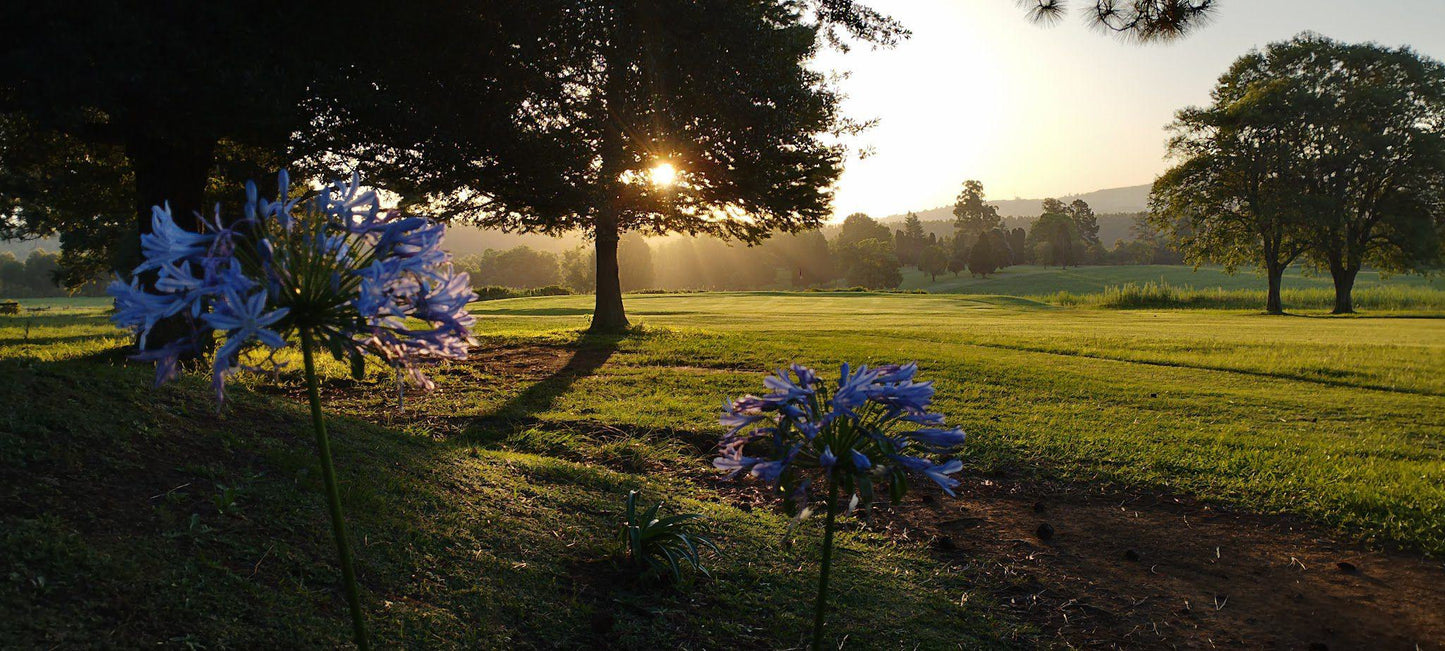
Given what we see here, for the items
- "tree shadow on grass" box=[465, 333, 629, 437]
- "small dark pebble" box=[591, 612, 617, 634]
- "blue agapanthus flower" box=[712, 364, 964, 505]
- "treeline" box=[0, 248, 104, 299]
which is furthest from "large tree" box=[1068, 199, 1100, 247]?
"treeline" box=[0, 248, 104, 299]

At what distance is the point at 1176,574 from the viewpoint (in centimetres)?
489

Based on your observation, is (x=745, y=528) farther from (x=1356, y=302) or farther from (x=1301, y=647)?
(x=1356, y=302)

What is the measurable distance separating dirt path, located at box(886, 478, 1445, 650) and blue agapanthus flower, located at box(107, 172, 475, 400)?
148 inches

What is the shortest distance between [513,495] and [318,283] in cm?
338

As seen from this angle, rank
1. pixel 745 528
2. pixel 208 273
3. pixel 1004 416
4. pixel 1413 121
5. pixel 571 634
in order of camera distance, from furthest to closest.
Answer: pixel 1413 121
pixel 1004 416
pixel 745 528
pixel 571 634
pixel 208 273

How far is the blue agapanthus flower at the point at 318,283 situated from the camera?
1727mm

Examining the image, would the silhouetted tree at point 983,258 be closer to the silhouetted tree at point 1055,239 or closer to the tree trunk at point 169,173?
the silhouetted tree at point 1055,239

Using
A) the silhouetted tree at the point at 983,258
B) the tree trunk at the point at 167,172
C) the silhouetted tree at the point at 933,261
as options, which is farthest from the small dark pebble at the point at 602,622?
the silhouetted tree at the point at 933,261

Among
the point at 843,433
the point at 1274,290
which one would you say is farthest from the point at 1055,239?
the point at 843,433

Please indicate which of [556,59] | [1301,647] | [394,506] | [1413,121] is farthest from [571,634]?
[1413,121]

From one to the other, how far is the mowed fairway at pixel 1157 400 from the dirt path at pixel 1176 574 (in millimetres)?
698

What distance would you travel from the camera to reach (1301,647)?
3984 mm

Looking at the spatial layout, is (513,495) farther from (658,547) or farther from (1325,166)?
(1325,166)

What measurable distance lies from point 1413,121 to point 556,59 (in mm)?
42501
